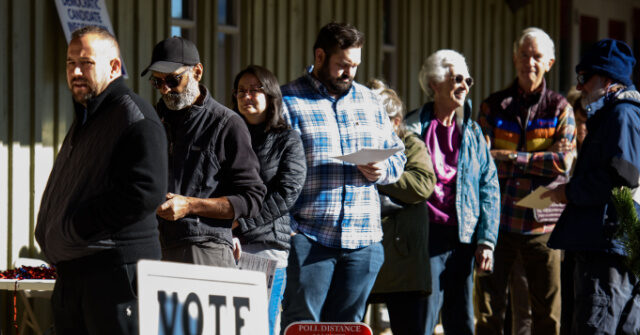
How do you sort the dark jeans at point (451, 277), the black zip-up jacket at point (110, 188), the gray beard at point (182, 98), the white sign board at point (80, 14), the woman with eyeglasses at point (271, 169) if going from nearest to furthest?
the black zip-up jacket at point (110, 188), the gray beard at point (182, 98), the woman with eyeglasses at point (271, 169), the dark jeans at point (451, 277), the white sign board at point (80, 14)

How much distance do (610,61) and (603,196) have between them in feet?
2.31

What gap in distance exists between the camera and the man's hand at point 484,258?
19.5 ft

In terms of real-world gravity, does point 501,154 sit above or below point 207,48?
below

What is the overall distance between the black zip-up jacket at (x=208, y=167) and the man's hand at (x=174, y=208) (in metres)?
0.11

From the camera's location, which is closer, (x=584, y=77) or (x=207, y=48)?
(x=584, y=77)

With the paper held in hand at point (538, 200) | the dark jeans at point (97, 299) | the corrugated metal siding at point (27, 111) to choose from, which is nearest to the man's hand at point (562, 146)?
the paper held in hand at point (538, 200)

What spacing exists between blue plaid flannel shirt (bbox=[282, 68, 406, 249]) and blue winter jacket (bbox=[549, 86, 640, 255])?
97 centimetres

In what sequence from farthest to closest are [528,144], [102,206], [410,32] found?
1. [410,32]
2. [528,144]
3. [102,206]

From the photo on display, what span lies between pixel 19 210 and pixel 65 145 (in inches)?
122

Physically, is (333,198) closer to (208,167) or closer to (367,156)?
(367,156)

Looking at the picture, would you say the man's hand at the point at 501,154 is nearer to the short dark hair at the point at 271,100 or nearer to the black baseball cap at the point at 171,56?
the short dark hair at the point at 271,100

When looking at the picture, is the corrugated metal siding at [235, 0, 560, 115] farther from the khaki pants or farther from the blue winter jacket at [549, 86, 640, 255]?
the khaki pants

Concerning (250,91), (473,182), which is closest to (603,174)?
(473,182)

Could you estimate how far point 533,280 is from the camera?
258 inches
